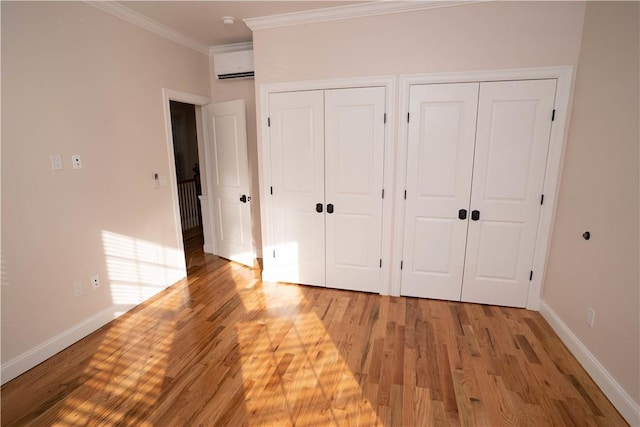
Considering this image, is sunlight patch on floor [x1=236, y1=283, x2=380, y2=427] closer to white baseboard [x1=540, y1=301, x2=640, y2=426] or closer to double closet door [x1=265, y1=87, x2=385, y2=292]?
double closet door [x1=265, y1=87, x2=385, y2=292]

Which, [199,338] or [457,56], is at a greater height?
[457,56]

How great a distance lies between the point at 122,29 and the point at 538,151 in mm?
3878

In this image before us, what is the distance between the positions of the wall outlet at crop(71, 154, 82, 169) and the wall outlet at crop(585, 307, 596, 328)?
401 centimetres

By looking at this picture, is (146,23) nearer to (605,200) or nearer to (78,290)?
(78,290)

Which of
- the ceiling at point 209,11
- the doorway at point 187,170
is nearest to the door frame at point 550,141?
the ceiling at point 209,11

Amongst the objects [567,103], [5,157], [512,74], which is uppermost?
[512,74]

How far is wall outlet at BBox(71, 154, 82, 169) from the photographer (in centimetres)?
248

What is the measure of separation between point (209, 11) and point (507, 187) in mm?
3158

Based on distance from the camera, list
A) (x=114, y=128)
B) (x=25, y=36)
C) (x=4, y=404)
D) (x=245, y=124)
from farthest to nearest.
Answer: (x=245, y=124)
(x=114, y=128)
(x=25, y=36)
(x=4, y=404)

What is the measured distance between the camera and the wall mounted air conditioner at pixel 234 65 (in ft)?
12.2

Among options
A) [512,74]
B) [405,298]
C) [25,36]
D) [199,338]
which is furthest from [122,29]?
[405,298]

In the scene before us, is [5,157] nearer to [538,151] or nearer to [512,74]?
[512,74]

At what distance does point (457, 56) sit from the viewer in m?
2.70

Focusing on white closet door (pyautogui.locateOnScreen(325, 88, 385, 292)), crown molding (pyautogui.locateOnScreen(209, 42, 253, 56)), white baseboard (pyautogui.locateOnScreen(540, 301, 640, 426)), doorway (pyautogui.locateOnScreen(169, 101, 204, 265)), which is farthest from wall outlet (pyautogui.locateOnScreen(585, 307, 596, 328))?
doorway (pyautogui.locateOnScreen(169, 101, 204, 265))
